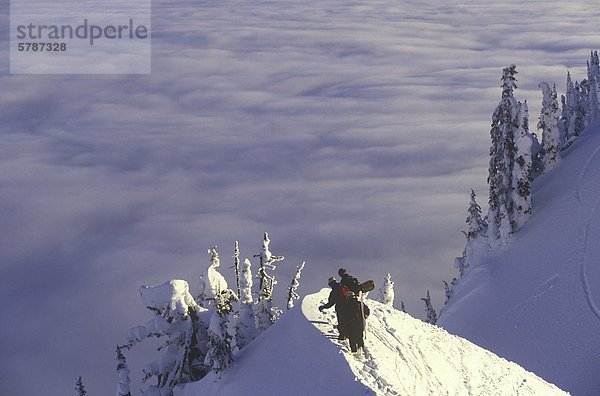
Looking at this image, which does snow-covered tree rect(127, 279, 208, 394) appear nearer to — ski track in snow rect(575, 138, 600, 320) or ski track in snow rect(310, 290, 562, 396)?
ski track in snow rect(310, 290, 562, 396)

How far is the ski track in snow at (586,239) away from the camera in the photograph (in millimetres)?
36109

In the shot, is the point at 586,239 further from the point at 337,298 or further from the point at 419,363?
the point at 337,298

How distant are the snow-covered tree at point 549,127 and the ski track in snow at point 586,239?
10.7ft

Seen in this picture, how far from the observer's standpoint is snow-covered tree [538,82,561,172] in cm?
4981

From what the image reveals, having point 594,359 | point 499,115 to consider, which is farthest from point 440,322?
point 499,115

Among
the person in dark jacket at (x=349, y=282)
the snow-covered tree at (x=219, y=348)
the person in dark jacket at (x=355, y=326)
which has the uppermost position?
the person in dark jacket at (x=349, y=282)

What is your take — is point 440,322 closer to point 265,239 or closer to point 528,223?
point 528,223

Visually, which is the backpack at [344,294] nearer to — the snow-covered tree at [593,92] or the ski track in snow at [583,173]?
the ski track in snow at [583,173]

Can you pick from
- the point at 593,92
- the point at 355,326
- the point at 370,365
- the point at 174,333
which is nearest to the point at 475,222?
the point at 593,92

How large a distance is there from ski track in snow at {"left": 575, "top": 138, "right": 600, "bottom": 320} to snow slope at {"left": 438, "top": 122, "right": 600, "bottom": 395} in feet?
0.17

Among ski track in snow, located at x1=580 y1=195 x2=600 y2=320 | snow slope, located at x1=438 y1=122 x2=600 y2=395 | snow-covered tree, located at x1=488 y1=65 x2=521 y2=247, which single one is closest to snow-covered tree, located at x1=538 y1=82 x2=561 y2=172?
snow slope, located at x1=438 y1=122 x2=600 y2=395

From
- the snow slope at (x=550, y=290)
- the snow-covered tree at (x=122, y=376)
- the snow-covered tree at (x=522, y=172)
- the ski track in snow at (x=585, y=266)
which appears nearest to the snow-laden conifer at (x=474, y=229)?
the snow slope at (x=550, y=290)

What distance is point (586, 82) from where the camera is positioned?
65750mm

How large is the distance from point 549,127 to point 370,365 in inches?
1658
